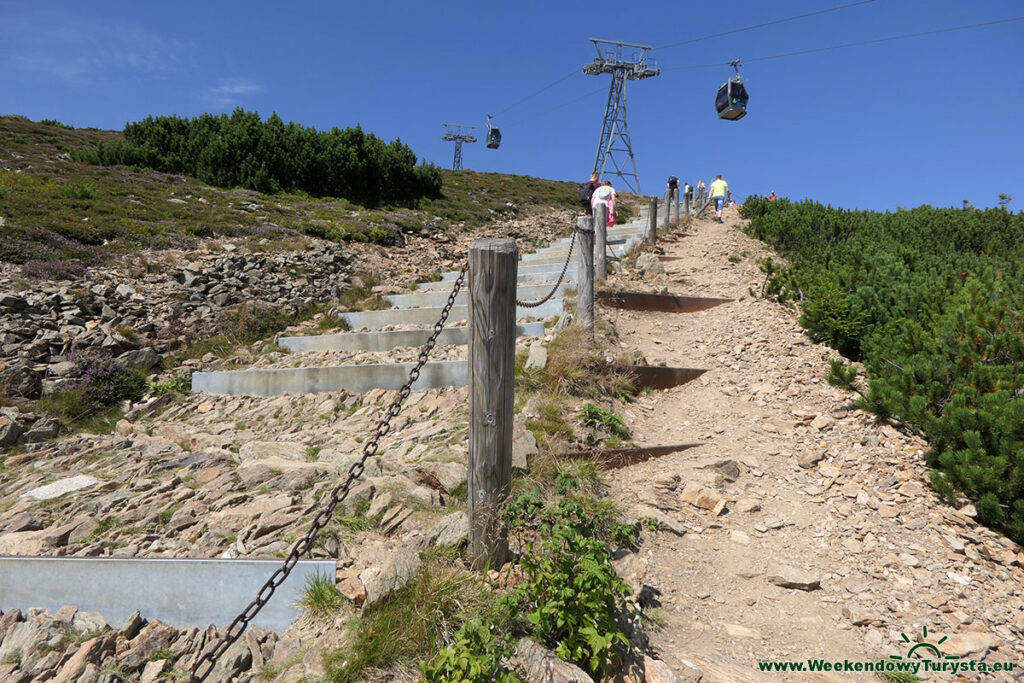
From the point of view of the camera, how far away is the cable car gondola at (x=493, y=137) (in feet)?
119

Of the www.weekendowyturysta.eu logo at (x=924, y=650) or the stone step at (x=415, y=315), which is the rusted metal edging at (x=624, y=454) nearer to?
the www.weekendowyturysta.eu logo at (x=924, y=650)

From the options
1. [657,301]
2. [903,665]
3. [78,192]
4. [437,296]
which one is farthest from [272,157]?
[903,665]

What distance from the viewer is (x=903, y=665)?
310 cm

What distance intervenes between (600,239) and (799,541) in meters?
5.92

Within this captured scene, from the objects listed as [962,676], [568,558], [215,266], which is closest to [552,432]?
[568,558]

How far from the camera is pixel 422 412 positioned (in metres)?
6.08

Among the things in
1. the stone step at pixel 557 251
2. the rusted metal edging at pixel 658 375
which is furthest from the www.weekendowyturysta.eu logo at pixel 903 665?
the stone step at pixel 557 251

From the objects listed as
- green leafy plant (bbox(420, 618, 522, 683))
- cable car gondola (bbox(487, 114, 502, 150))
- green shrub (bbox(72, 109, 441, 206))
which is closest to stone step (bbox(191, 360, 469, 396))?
green leafy plant (bbox(420, 618, 522, 683))

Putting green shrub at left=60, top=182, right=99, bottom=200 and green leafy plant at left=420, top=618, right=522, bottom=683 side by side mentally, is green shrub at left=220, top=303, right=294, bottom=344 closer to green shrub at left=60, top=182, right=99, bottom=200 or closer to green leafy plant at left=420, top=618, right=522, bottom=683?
green shrub at left=60, top=182, right=99, bottom=200

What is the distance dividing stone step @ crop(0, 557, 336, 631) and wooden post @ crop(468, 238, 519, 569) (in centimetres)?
88

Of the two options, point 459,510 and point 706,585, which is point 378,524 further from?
point 706,585

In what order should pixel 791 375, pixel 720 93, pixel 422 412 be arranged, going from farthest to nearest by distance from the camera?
pixel 720 93
pixel 791 375
pixel 422 412

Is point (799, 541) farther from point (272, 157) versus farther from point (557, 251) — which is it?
point (272, 157)

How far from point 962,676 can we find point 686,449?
2680 mm
